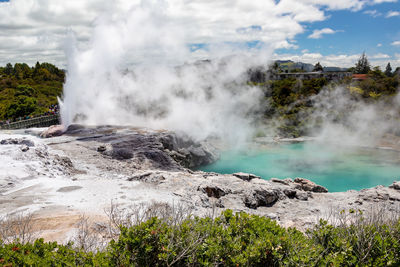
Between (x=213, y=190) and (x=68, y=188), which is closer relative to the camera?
(x=68, y=188)

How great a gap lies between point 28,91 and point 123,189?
43534mm

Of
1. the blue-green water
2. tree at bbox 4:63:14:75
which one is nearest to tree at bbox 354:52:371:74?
the blue-green water

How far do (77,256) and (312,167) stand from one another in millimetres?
16526

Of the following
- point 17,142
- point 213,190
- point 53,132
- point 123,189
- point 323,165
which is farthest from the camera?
point 323,165

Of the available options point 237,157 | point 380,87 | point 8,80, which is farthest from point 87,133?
point 8,80

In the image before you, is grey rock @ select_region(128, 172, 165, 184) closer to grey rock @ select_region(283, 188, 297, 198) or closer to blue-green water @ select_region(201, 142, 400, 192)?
grey rock @ select_region(283, 188, 297, 198)

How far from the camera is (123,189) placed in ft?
28.2

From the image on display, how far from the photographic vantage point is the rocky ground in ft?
23.4

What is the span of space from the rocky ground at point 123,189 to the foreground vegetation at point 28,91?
2529 centimetres

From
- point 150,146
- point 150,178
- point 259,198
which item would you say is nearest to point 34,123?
point 150,146

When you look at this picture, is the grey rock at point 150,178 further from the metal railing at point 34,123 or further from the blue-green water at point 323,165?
the metal railing at point 34,123

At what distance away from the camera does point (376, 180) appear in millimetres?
15812

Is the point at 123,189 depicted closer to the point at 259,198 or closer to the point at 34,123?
the point at 259,198

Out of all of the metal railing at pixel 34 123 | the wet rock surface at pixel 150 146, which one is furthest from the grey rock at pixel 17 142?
the metal railing at pixel 34 123
